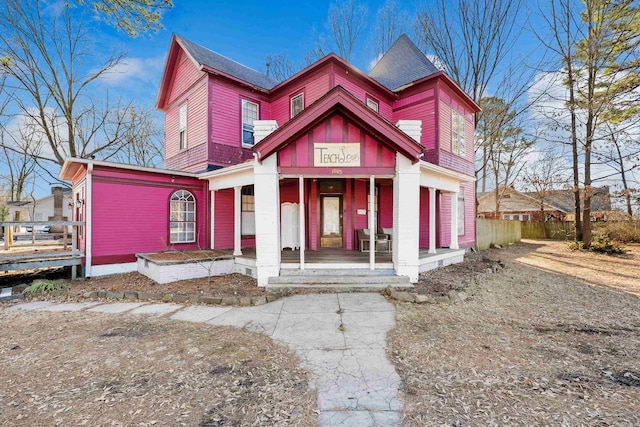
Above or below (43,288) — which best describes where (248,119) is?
above

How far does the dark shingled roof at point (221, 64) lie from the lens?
11.0 m

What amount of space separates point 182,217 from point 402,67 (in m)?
11.1

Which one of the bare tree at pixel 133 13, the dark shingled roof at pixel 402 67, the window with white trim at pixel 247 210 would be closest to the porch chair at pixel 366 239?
the window with white trim at pixel 247 210

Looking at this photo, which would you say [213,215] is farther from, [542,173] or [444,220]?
[542,173]

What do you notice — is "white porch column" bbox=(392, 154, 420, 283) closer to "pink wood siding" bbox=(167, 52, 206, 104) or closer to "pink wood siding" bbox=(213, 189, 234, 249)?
"pink wood siding" bbox=(213, 189, 234, 249)

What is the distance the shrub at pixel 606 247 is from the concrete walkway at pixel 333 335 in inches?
588

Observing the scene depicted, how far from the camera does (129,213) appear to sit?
29.2 ft

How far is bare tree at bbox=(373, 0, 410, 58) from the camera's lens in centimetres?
1838

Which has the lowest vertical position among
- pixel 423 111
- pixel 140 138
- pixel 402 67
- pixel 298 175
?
pixel 298 175

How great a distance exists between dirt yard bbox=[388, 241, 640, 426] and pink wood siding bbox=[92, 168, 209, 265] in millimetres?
8112

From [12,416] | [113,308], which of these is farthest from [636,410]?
[113,308]

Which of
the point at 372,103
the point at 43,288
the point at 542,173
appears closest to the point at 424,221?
the point at 372,103

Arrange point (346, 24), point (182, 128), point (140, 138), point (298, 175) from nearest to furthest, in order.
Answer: point (298, 175) → point (182, 128) → point (346, 24) → point (140, 138)

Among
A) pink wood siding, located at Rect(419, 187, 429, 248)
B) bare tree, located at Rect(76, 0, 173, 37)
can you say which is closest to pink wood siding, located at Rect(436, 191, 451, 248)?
pink wood siding, located at Rect(419, 187, 429, 248)
